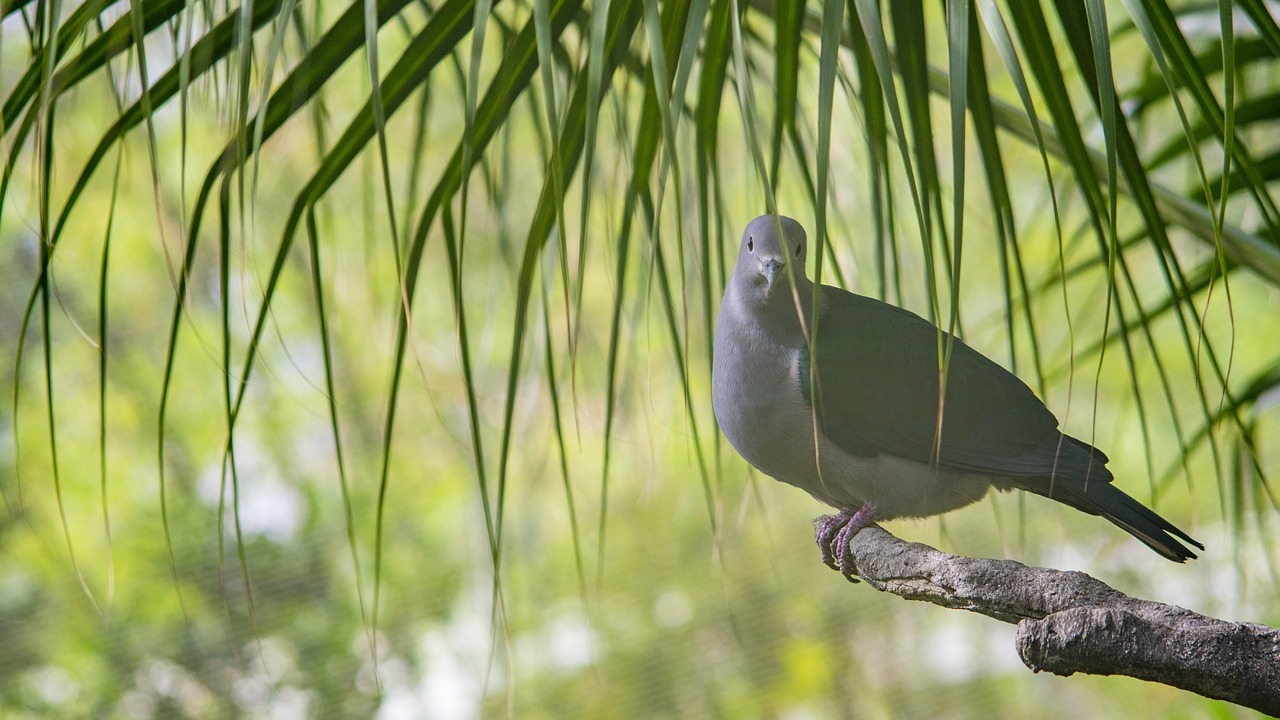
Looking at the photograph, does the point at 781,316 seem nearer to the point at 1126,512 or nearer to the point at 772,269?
the point at 772,269

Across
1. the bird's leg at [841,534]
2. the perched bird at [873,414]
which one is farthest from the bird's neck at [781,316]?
the bird's leg at [841,534]

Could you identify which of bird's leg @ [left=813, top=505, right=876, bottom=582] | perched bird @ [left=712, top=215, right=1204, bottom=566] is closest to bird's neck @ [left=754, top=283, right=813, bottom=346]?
perched bird @ [left=712, top=215, right=1204, bottom=566]

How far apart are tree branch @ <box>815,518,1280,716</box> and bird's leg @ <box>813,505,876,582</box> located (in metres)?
0.16

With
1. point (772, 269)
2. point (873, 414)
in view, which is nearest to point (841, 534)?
point (873, 414)

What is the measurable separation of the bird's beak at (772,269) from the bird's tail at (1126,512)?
0.67 ft

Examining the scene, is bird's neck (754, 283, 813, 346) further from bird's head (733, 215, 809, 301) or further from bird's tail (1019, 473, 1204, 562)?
bird's tail (1019, 473, 1204, 562)

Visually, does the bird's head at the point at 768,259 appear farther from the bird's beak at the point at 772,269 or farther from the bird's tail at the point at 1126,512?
the bird's tail at the point at 1126,512

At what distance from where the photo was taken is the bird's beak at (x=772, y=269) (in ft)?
2.12

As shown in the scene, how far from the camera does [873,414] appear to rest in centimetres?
72

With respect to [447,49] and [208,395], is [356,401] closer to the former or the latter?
[208,395]

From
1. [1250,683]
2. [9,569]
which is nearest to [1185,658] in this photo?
[1250,683]

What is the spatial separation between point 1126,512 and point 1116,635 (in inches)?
8.0

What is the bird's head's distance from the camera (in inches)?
25.6

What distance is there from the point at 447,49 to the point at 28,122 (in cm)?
21
